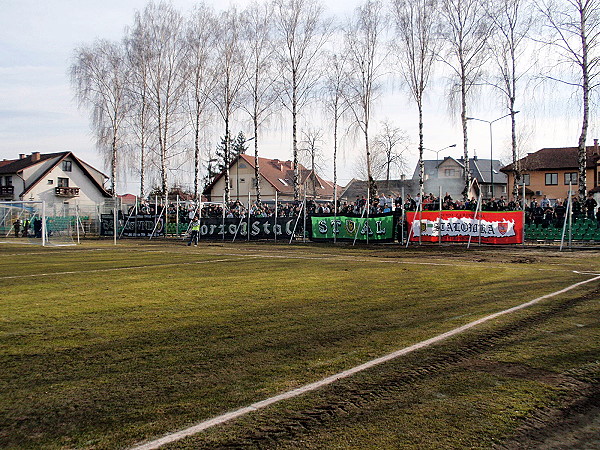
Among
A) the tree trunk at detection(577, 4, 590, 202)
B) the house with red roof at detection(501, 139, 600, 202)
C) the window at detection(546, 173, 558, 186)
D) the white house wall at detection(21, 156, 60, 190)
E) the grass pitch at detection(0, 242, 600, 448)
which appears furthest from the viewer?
A: the window at detection(546, 173, 558, 186)

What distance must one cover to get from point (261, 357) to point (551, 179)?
245ft

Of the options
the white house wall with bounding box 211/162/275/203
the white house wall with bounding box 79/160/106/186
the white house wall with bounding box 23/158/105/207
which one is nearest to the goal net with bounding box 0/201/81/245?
the white house wall with bounding box 23/158/105/207

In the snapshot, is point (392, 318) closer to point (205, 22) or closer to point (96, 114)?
point (205, 22)

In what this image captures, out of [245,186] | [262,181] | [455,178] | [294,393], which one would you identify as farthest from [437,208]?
[455,178]

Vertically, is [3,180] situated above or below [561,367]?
above

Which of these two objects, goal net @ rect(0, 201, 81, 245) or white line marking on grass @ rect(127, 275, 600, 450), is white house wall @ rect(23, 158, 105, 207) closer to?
goal net @ rect(0, 201, 81, 245)

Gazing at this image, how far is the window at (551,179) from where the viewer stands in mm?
70562

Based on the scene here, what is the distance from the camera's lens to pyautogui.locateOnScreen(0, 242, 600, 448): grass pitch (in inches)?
149

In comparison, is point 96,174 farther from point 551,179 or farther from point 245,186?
point 551,179

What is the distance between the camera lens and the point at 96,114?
4475 cm

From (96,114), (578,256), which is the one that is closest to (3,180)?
(96,114)

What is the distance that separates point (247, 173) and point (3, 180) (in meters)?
32.7

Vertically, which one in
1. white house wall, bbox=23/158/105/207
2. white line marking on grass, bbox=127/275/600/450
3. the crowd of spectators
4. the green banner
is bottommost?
white line marking on grass, bbox=127/275/600/450

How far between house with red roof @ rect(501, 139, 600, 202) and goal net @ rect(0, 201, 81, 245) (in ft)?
180
